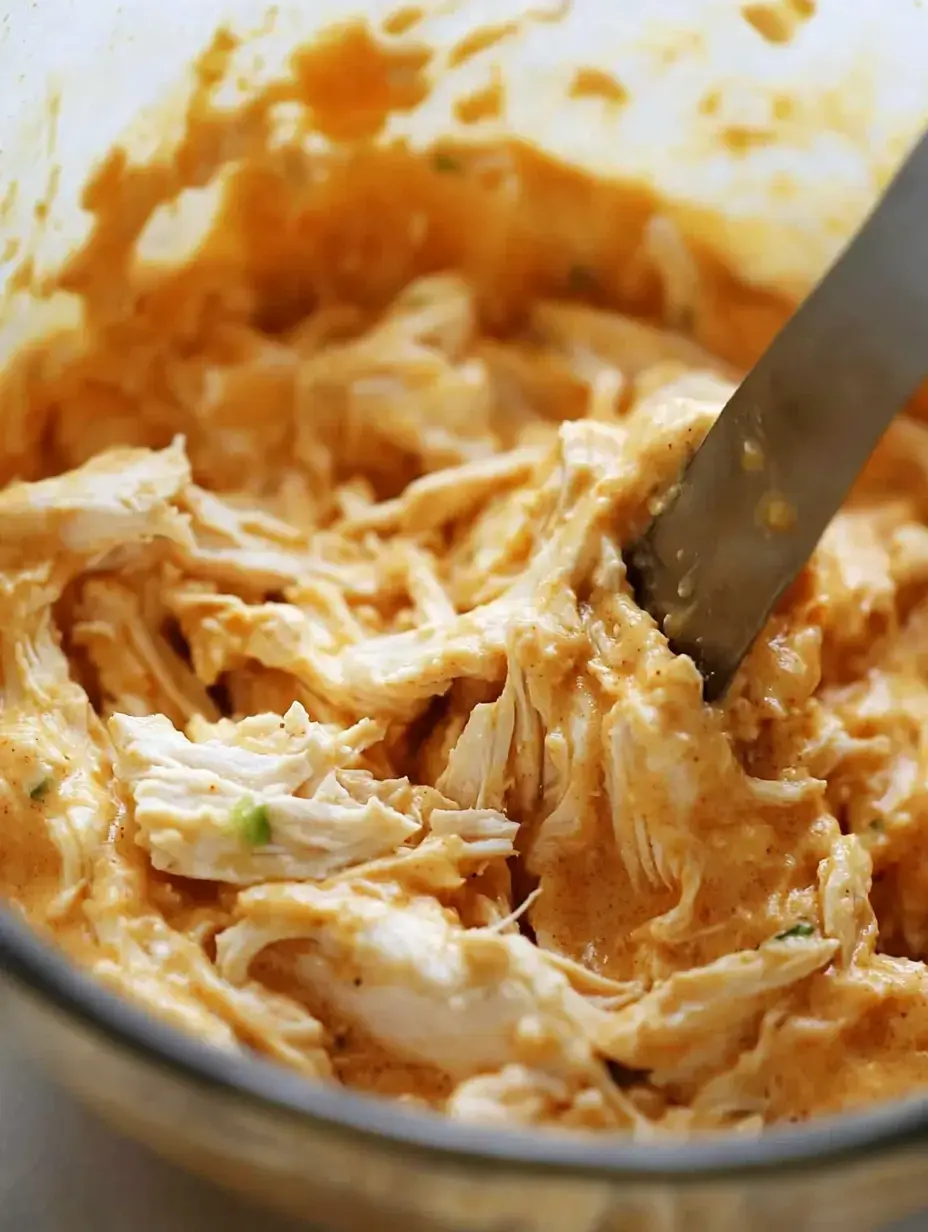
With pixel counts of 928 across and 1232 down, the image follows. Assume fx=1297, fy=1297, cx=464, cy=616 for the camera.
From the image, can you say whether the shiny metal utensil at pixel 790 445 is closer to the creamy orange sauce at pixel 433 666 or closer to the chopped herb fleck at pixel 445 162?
the creamy orange sauce at pixel 433 666

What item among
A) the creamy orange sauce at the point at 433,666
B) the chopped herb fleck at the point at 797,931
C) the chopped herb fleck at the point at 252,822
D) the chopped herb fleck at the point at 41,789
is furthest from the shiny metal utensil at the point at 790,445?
the chopped herb fleck at the point at 41,789

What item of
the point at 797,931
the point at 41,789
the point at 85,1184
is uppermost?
the point at 41,789

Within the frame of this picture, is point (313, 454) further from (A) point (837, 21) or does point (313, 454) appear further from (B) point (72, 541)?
(A) point (837, 21)

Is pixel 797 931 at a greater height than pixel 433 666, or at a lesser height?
lesser

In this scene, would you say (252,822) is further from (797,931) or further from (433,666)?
(797,931)

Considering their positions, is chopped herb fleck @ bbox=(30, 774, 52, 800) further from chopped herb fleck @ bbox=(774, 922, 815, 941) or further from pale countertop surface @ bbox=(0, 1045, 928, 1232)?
chopped herb fleck @ bbox=(774, 922, 815, 941)

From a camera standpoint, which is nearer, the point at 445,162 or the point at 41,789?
the point at 41,789

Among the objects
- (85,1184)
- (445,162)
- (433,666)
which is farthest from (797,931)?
(445,162)

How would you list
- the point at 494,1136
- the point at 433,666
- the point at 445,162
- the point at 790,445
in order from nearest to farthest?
the point at 494,1136 < the point at 790,445 < the point at 433,666 < the point at 445,162
